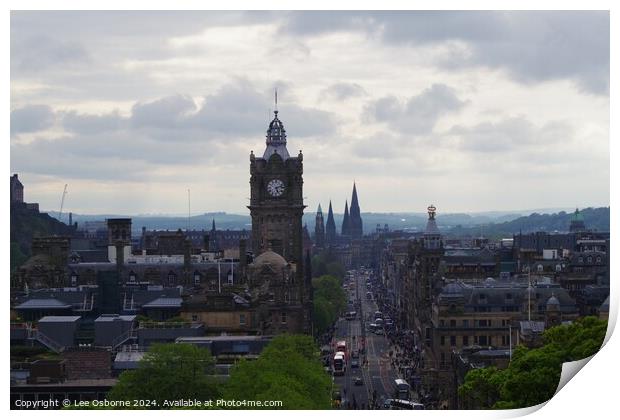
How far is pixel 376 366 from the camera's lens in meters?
156

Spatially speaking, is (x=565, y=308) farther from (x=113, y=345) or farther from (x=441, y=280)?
(x=113, y=345)

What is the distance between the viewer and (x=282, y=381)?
311 ft

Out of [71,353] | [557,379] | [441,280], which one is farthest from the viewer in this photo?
[441,280]

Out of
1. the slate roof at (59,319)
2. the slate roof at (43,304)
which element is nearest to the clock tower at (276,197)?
the slate roof at (43,304)

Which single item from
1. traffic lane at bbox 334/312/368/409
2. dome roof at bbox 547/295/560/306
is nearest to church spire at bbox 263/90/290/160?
traffic lane at bbox 334/312/368/409

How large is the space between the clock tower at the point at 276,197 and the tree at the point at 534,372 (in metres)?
82.1

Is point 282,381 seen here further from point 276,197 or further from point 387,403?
point 276,197

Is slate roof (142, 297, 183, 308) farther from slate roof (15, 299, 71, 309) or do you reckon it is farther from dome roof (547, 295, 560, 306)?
dome roof (547, 295, 560, 306)

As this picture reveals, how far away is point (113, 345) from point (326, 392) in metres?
24.4

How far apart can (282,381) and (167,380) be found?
20.8 feet

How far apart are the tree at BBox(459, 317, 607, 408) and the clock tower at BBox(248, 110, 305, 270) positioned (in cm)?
8210

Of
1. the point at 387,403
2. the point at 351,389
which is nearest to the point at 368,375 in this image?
the point at 351,389
